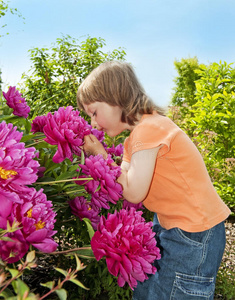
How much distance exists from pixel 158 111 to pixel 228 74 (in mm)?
3684

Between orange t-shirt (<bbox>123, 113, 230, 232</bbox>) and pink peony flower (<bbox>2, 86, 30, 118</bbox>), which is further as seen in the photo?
pink peony flower (<bbox>2, 86, 30, 118</bbox>)

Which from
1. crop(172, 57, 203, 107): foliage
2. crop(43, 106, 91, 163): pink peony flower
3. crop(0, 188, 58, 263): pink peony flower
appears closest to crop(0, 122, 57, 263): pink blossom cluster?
crop(0, 188, 58, 263): pink peony flower

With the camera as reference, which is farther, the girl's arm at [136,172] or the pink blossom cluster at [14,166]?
the girl's arm at [136,172]

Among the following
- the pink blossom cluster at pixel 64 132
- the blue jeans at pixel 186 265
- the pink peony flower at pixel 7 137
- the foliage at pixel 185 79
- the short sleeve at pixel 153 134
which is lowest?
the foliage at pixel 185 79

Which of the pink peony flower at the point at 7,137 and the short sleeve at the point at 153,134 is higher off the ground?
the pink peony flower at the point at 7,137

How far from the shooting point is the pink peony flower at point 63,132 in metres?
1.27

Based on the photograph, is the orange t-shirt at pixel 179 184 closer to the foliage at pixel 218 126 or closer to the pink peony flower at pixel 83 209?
the pink peony flower at pixel 83 209

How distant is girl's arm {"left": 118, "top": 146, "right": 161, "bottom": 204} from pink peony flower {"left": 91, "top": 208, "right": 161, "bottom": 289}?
258 millimetres

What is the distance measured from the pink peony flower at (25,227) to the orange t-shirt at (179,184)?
2.23ft

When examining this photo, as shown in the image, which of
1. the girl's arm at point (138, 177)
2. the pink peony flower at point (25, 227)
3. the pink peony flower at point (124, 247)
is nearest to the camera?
the pink peony flower at point (25, 227)

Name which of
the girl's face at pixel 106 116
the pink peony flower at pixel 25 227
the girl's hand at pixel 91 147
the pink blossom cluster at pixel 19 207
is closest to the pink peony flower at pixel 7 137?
the pink blossom cluster at pixel 19 207

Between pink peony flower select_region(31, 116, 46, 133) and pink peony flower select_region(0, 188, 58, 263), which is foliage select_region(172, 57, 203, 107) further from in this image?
Answer: pink peony flower select_region(0, 188, 58, 263)

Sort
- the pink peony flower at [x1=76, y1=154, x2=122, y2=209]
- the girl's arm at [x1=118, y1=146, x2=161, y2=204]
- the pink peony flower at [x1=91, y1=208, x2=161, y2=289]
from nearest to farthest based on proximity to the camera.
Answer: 1. the pink peony flower at [x1=91, y1=208, x2=161, y2=289]
2. the pink peony flower at [x1=76, y1=154, x2=122, y2=209]
3. the girl's arm at [x1=118, y1=146, x2=161, y2=204]

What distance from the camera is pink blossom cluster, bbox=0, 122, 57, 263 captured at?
905 mm
